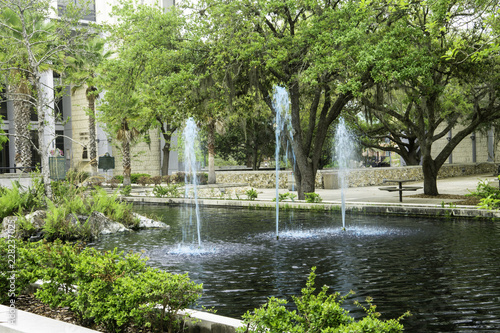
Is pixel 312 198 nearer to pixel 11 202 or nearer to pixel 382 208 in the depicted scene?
pixel 382 208

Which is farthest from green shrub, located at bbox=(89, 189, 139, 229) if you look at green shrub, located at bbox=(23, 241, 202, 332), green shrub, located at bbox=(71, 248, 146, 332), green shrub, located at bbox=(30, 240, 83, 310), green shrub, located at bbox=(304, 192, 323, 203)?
green shrub, located at bbox=(71, 248, 146, 332)

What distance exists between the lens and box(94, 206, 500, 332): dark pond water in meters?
6.65

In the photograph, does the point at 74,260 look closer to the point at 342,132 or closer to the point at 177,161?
the point at 342,132

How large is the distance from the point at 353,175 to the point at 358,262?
21944mm

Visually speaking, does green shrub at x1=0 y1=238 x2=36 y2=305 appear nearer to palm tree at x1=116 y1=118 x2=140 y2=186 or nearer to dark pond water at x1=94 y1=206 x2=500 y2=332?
dark pond water at x1=94 y1=206 x2=500 y2=332

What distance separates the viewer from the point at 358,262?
9422 millimetres

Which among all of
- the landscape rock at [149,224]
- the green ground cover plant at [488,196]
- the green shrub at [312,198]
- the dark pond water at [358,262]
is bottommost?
the dark pond water at [358,262]

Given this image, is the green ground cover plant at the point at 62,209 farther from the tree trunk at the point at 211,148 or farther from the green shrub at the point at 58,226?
the tree trunk at the point at 211,148

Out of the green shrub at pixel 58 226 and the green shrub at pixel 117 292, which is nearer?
the green shrub at pixel 117 292

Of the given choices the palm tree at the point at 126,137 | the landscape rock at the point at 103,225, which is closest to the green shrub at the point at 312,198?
the landscape rock at the point at 103,225

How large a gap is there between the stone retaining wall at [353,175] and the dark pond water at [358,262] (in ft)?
46.1

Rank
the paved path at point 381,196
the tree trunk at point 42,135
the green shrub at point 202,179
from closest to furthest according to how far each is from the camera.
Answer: the tree trunk at point 42,135 → the paved path at point 381,196 → the green shrub at point 202,179

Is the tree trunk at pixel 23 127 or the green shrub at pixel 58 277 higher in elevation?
the tree trunk at pixel 23 127

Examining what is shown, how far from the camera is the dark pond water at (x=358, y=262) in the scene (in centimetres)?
665
